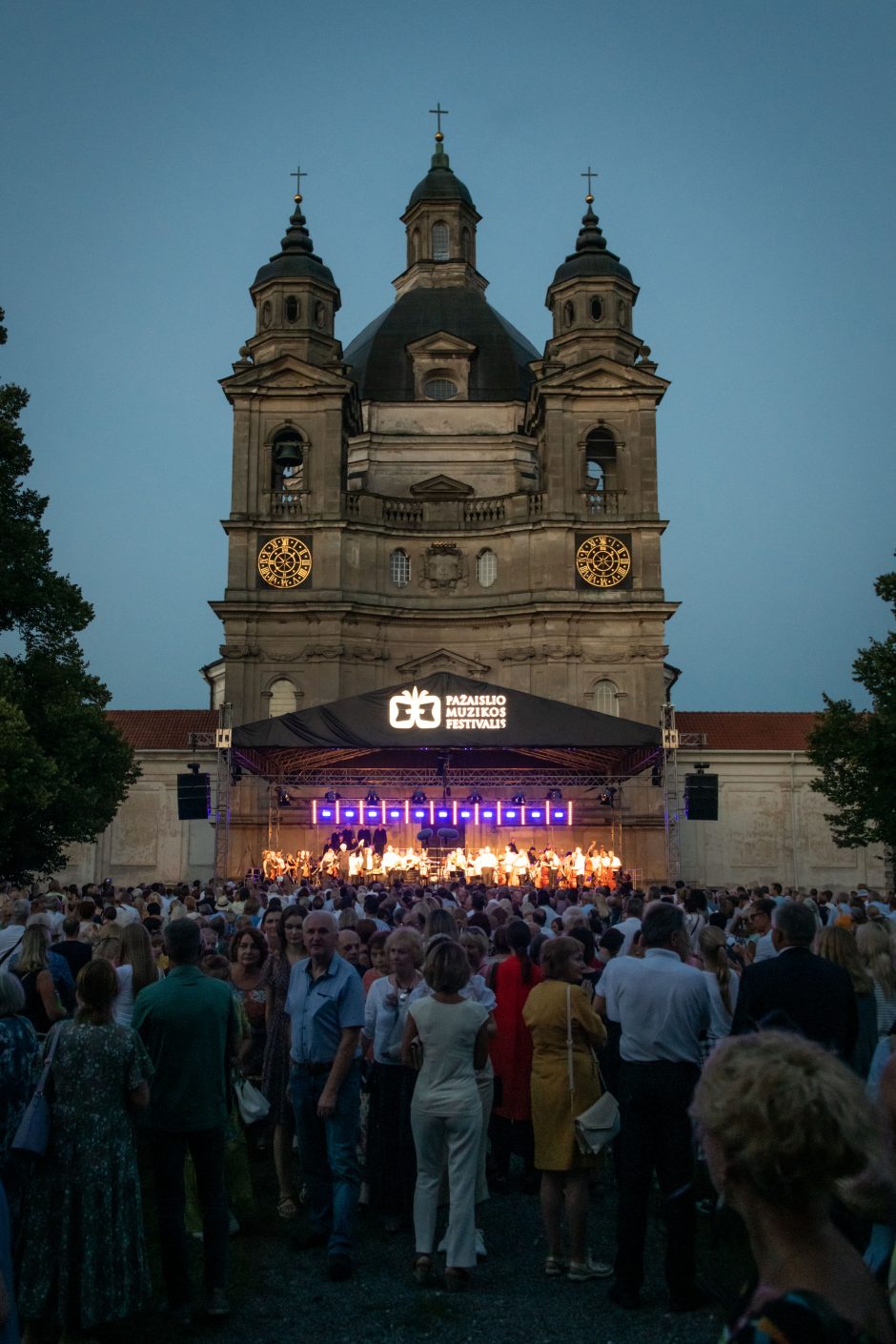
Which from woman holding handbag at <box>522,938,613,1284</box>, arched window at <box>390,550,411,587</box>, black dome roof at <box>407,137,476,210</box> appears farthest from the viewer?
black dome roof at <box>407,137,476,210</box>

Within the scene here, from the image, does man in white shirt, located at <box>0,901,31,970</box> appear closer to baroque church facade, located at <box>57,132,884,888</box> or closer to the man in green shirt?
the man in green shirt

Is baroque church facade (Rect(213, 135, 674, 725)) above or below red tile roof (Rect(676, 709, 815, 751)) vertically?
above

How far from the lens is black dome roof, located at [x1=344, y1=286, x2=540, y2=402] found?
48.1 m

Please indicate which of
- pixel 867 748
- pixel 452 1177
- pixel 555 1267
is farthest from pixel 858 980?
pixel 867 748

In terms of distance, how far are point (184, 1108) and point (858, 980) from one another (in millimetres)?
4134

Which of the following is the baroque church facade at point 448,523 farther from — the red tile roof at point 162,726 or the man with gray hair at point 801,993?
the man with gray hair at point 801,993

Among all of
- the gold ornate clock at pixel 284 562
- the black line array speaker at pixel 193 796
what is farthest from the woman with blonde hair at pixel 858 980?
the gold ornate clock at pixel 284 562

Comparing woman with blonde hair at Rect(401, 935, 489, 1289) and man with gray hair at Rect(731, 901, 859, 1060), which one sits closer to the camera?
man with gray hair at Rect(731, 901, 859, 1060)

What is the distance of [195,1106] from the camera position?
20.8ft

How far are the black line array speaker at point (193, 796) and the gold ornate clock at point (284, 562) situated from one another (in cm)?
1324

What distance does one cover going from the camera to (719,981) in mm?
8188

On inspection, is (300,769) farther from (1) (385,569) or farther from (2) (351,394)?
(2) (351,394)

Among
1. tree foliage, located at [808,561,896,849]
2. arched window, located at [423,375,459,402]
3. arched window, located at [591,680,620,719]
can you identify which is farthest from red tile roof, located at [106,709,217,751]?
tree foliage, located at [808,561,896,849]

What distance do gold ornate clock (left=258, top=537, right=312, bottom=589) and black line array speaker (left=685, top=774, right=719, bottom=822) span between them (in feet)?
57.0
